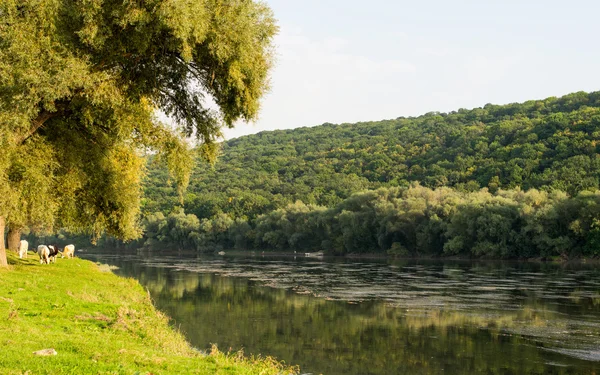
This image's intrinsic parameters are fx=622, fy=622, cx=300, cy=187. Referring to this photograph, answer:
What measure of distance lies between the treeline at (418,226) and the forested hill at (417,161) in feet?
24.7

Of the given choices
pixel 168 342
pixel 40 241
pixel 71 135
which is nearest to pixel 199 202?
pixel 40 241

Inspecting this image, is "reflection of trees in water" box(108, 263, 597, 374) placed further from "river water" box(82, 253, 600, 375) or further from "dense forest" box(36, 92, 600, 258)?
"dense forest" box(36, 92, 600, 258)

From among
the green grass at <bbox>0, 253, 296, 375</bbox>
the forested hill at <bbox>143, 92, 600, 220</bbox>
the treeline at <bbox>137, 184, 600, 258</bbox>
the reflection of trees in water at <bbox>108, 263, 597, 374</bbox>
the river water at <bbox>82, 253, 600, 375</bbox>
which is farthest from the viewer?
the forested hill at <bbox>143, 92, 600, 220</bbox>

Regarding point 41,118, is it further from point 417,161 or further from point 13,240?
point 417,161

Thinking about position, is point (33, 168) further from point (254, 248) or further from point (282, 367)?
point (254, 248)

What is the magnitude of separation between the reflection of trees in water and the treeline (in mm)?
44423

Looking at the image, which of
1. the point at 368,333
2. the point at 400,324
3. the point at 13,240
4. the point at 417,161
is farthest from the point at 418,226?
the point at 368,333

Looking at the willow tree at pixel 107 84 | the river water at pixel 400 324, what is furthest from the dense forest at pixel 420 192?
the willow tree at pixel 107 84

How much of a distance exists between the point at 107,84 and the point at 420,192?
260 ft

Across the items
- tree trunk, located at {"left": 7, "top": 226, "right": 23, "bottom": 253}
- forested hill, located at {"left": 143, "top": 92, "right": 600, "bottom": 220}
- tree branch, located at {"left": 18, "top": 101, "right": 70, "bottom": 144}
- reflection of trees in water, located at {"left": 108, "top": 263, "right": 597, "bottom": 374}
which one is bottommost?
reflection of trees in water, located at {"left": 108, "top": 263, "right": 597, "bottom": 374}

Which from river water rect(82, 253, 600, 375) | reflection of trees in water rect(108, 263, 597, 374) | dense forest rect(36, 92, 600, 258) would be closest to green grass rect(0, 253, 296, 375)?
reflection of trees in water rect(108, 263, 597, 374)

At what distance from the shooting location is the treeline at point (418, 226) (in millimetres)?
72938

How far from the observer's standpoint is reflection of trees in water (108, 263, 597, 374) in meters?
17.7

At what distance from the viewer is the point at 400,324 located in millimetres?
24328
